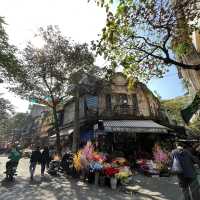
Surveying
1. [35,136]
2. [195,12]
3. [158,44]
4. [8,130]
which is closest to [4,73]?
[158,44]

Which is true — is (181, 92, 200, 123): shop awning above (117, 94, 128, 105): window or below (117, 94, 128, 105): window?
below

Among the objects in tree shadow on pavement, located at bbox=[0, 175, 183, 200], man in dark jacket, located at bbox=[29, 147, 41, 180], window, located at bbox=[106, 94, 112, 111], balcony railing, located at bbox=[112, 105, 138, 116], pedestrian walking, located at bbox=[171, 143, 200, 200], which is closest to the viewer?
pedestrian walking, located at bbox=[171, 143, 200, 200]

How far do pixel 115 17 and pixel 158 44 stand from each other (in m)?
2.96

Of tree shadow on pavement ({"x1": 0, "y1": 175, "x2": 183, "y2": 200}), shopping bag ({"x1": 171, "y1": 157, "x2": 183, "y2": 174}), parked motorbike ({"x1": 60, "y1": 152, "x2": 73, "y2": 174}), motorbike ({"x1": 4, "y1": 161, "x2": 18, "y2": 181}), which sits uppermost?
parked motorbike ({"x1": 60, "y1": 152, "x2": 73, "y2": 174})

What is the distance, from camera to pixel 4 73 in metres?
19.5

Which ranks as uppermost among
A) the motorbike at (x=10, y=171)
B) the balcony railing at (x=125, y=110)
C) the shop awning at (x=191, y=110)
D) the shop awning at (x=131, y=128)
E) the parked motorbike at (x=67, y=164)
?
the balcony railing at (x=125, y=110)

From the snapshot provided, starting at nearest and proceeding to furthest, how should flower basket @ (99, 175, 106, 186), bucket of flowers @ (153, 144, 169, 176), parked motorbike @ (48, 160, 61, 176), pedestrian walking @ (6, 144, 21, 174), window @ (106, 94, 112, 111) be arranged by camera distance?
flower basket @ (99, 175, 106, 186), pedestrian walking @ (6, 144, 21, 174), bucket of flowers @ (153, 144, 169, 176), parked motorbike @ (48, 160, 61, 176), window @ (106, 94, 112, 111)

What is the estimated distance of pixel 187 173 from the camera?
24.7 feet

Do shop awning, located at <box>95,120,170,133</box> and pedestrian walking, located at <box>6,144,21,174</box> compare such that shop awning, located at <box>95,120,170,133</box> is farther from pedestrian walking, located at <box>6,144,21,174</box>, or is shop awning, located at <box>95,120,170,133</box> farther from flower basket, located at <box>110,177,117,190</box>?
flower basket, located at <box>110,177,117,190</box>

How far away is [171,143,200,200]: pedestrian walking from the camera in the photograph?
7.46 m

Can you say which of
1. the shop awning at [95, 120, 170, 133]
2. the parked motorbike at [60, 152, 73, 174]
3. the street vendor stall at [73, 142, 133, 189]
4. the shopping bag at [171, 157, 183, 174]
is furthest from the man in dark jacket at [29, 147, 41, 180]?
the shopping bag at [171, 157, 183, 174]

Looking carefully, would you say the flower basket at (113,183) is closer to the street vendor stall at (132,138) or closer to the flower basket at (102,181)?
the flower basket at (102,181)

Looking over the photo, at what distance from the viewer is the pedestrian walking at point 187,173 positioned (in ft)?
24.5

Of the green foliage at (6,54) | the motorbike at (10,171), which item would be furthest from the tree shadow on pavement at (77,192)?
the green foliage at (6,54)
